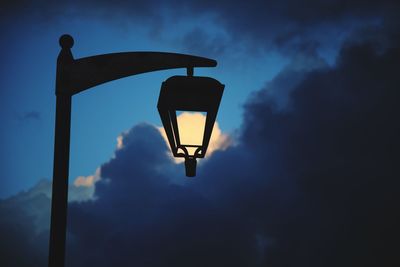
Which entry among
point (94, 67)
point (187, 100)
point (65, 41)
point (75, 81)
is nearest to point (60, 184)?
point (75, 81)

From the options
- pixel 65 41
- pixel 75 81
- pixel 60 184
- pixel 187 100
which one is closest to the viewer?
pixel 60 184

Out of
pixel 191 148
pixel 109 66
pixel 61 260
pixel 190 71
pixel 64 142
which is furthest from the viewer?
pixel 191 148

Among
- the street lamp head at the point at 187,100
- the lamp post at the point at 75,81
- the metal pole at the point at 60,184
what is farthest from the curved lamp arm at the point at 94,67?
the street lamp head at the point at 187,100

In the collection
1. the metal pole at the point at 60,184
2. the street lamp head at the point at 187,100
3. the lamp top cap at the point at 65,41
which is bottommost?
the metal pole at the point at 60,184

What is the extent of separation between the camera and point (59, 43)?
4.00 m

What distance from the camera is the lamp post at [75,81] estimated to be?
351cm

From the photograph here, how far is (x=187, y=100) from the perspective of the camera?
14.8ft

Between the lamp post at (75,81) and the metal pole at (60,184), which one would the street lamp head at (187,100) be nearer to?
the lamp post at (75,81)

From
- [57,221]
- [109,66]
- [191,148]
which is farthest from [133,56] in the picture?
[57,221]

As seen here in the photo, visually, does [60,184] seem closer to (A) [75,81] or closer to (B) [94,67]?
(A) [75,81]

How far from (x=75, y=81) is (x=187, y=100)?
1148mm

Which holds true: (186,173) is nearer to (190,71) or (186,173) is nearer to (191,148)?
(191,148)

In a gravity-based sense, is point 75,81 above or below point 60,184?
above

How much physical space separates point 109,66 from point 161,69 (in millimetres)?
471
